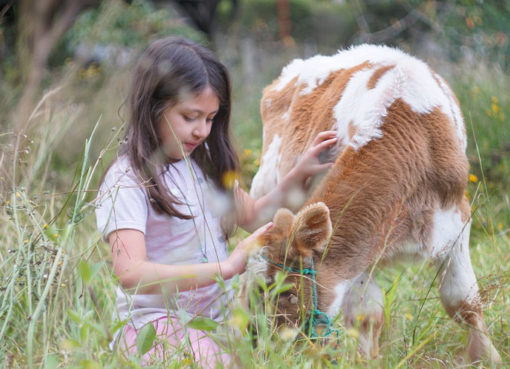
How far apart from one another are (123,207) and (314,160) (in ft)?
3.17

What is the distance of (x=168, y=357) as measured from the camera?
→ 2305mm

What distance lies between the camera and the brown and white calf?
2.55 m

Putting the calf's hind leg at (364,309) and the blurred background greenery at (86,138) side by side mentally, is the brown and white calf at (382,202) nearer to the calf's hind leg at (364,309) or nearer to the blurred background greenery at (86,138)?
the calf's hind leg at (364,309)

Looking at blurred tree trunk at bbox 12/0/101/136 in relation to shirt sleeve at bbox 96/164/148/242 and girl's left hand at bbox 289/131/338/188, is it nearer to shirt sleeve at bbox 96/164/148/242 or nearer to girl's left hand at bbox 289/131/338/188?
shirt sleeve at bbox 96/164/148/242

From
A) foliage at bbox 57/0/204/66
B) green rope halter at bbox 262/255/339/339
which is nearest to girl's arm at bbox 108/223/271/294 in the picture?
green rope halter at bbox 262/255/339/339

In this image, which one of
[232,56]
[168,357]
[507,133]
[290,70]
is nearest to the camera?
[168,357]

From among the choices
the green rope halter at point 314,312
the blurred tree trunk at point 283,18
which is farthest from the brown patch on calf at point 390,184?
the blurred tree trunk at point 283,18

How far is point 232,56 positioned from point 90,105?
7682mm

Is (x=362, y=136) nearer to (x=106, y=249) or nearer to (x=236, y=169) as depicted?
(x=236, y=169)

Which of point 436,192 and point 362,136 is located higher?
point 362,136

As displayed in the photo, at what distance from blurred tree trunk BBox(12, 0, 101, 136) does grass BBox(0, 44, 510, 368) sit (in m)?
0.17

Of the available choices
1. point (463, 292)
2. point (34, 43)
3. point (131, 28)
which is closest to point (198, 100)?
point (463, 292)

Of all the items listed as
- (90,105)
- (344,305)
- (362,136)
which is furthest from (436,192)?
(90,105)

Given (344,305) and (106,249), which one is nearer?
(344,305)
